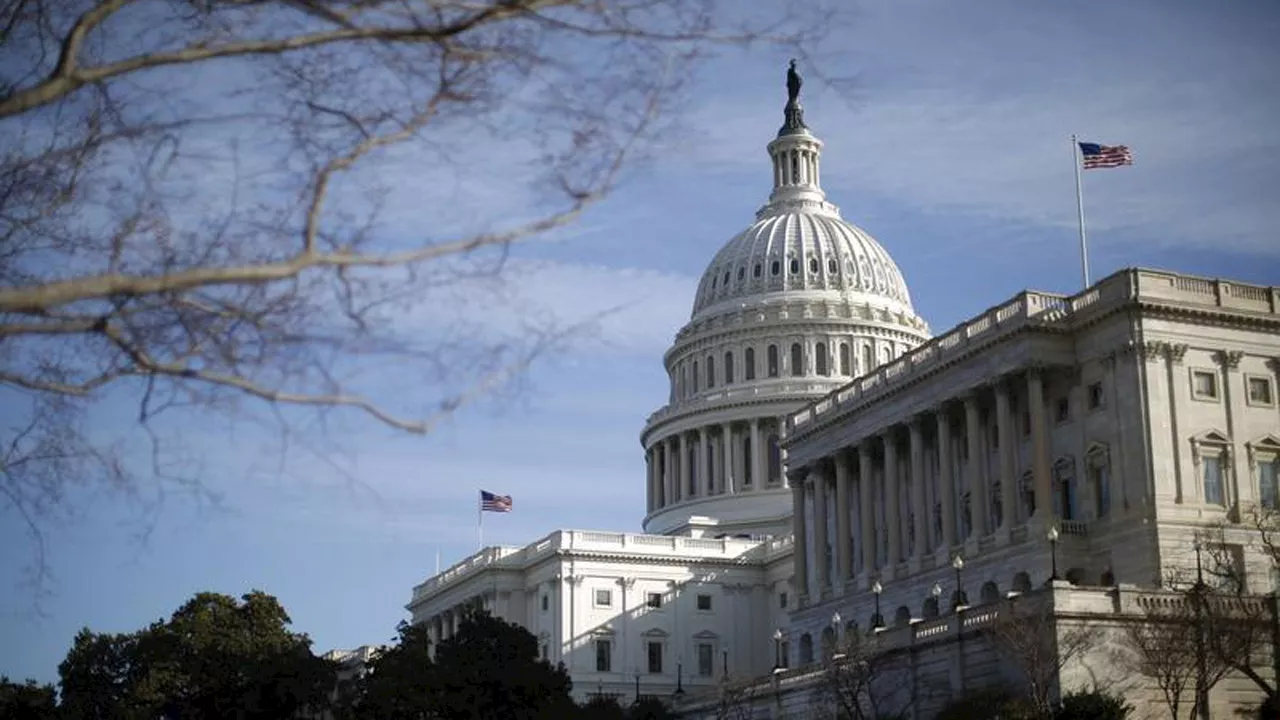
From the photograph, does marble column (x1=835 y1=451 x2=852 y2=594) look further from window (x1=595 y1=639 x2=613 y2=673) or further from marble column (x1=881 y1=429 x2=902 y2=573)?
window (x1=595 y1=639 x2=613 y2=673)

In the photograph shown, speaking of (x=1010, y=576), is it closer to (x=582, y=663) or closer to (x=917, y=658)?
(x=917, y=658)

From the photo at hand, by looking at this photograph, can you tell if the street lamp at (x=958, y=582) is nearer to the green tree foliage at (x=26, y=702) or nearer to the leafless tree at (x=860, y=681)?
the leafless tree at (x=860, y=681)

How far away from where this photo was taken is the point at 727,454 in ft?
516

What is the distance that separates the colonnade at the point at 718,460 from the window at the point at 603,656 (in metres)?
25.2

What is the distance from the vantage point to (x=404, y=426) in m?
15.2

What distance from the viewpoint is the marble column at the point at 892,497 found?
9738cm

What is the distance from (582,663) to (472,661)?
4053 centimetres

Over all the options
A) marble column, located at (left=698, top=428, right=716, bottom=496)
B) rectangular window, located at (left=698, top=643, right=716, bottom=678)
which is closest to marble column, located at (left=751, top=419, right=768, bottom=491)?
marble column, located at (left=698, top=428, right=716, bottom=496)

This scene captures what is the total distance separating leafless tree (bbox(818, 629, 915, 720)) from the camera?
73500 mm

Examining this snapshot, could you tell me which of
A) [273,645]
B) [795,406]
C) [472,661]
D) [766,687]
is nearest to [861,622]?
[766,687]

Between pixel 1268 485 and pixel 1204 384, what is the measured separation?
5.60 meters

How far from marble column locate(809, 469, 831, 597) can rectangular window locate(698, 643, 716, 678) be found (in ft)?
99.7

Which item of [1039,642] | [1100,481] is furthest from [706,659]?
[1039,642]

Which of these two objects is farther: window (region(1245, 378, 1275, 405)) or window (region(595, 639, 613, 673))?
window (region(595, 639, 613, 673))
